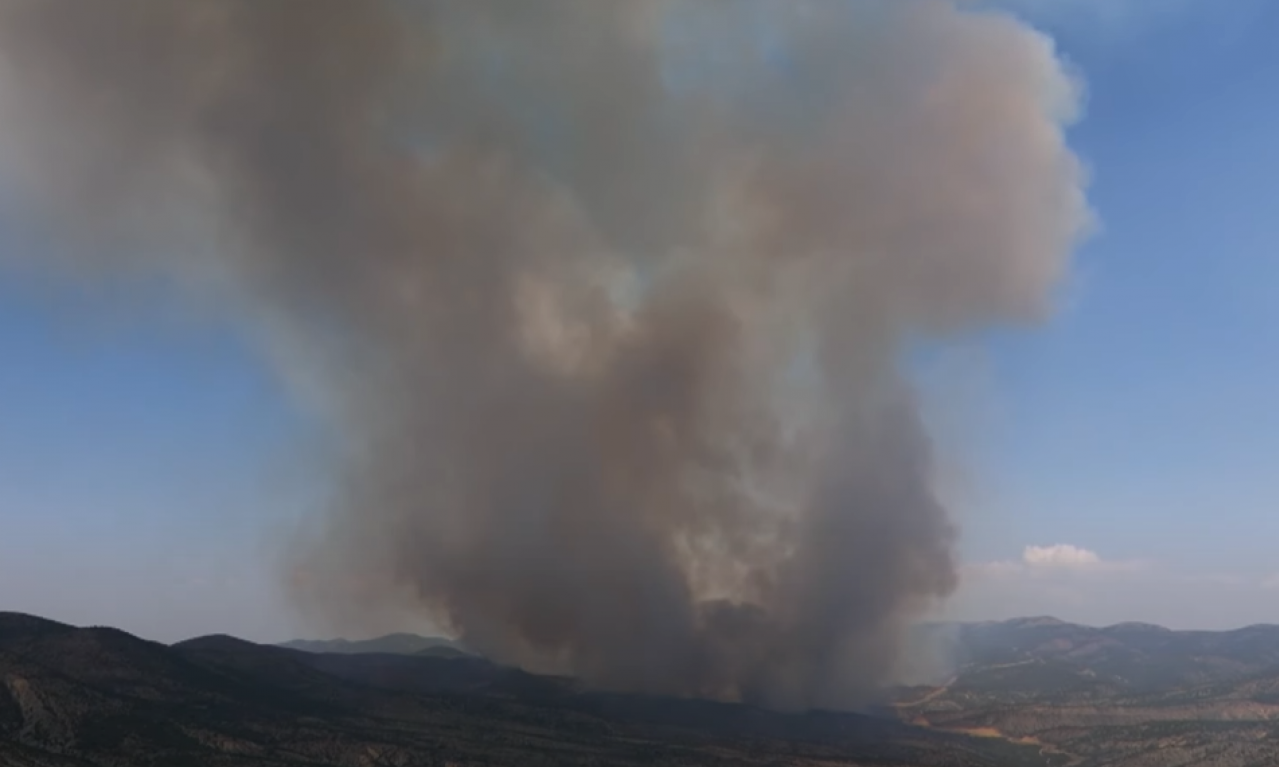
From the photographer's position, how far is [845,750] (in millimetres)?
142125

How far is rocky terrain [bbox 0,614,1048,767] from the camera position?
334 ft

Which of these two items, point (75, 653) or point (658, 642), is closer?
point (75, 653)

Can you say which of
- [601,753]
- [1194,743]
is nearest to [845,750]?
[601,753]

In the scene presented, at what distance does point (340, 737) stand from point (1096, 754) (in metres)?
128

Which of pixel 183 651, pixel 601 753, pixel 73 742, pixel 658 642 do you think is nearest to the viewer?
pixel 73 742

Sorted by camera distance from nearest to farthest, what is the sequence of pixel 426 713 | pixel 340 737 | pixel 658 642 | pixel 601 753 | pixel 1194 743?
pixel 340 737
pixel 601 753
pixel 426 713
pixel 1194 743
pixel 658 642

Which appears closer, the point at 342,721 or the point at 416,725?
the point at 342,721

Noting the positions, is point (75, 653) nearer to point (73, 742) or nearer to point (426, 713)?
point (73, 742)

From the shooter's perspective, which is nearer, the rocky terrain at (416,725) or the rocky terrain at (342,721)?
the rocky terrain at (342,721)

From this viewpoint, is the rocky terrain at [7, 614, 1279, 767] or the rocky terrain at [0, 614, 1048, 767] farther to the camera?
the rocky terrain at [7, 614, 1279, 767]

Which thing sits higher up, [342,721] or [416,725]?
[342,721]

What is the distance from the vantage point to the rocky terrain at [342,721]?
101938 millimetres

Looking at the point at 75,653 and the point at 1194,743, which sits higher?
the point at 75,653

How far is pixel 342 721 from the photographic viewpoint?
4914 inches
